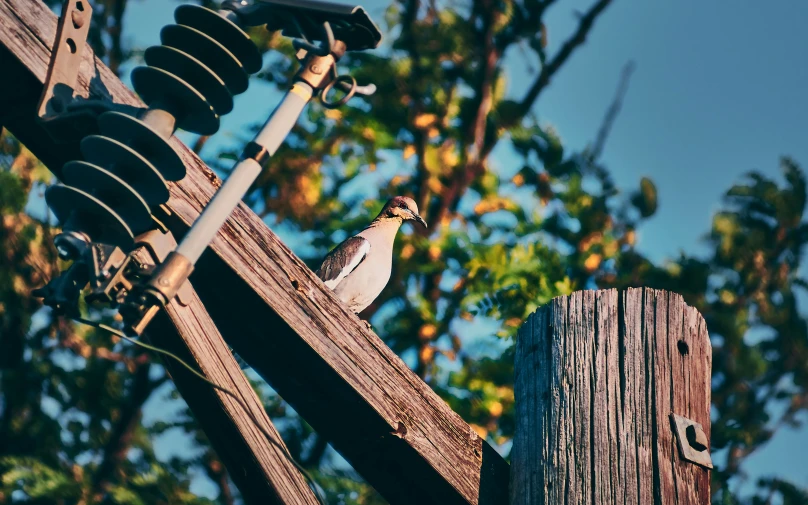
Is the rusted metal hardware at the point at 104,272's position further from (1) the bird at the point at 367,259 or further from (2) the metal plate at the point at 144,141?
(1) the bird at the point at 367,259

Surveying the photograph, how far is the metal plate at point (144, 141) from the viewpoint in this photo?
2150 mm

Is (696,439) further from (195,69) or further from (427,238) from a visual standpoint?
(427,238)

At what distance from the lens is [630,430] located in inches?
96.3

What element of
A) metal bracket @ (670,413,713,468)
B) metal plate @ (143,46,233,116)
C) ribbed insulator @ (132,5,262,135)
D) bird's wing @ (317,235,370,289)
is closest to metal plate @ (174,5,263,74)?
ribbed insulator @ (132,5,262,135)

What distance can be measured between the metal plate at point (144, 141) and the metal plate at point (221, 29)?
0.34 metres

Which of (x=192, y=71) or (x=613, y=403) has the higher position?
(x=192, y=71)

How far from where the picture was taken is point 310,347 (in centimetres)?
237

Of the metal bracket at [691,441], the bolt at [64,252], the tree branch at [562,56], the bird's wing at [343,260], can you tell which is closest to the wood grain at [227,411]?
the bolt at [64,252]

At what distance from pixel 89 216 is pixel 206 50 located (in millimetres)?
542

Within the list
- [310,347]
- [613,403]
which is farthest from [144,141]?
[613,403]

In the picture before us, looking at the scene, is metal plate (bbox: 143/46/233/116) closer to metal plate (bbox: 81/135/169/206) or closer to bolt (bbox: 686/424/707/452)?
metal plate (bbox: 81/135/169/206)

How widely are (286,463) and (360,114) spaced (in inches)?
209

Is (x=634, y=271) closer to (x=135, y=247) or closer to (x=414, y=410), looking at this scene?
(x=414, y=410)

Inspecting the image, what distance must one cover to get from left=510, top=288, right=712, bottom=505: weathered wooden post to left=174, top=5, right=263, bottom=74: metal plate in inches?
46.5
